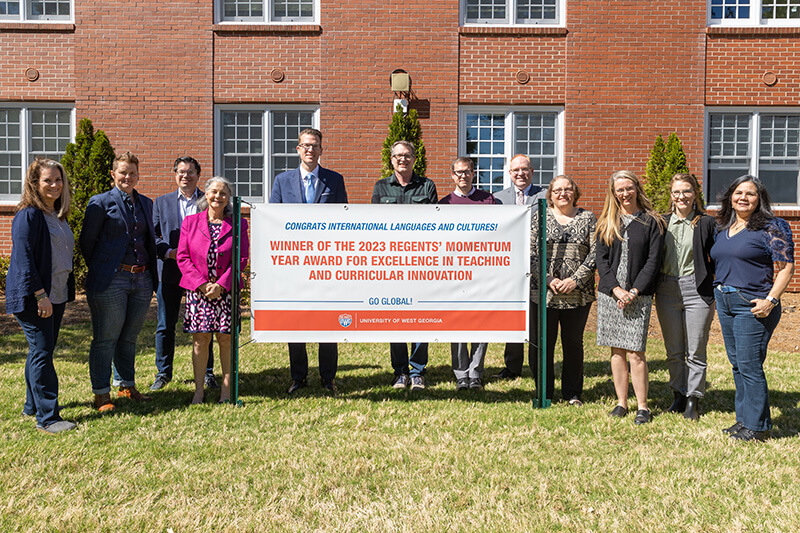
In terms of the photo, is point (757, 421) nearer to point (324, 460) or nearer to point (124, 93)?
point (324, 460)

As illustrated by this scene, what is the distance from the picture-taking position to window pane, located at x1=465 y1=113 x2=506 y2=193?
1228 centimetres

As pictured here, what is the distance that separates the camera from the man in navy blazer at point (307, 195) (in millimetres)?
5668

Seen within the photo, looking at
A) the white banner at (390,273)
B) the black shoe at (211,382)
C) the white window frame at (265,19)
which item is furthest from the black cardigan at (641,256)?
the white window frame at (265,19)

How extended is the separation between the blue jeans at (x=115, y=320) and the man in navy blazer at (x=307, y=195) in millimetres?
1277

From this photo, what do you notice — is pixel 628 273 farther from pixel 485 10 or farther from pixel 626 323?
pixel 485 10

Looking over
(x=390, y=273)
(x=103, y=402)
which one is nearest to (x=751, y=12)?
(x=390, y=273)

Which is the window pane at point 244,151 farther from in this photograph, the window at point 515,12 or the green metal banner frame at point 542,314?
the green metal banner frame at point 542,314

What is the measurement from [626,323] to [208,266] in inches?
127

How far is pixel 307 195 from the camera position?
5.69m

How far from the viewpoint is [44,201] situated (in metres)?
4.55

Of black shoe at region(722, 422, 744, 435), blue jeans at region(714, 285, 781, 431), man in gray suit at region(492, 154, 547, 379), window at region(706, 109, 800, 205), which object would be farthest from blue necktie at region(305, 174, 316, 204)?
window at region(706, 109, 800, 205)

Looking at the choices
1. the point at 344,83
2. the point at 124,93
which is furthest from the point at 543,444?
the point at 124,93

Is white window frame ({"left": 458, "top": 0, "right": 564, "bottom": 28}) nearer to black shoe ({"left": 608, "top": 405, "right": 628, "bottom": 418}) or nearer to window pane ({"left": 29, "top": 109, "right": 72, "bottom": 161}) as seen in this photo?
window pane ({"left": 29, "top": 109, "right": 72, "bottom": 161})

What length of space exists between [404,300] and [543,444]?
1509mm
